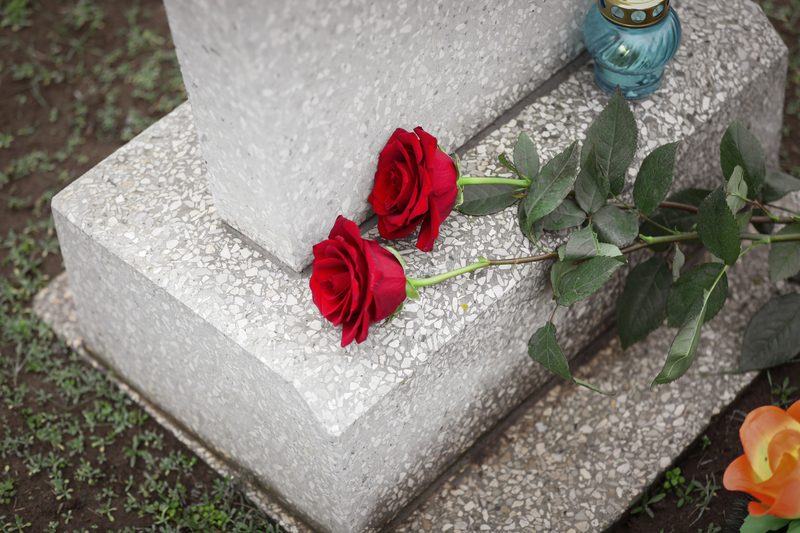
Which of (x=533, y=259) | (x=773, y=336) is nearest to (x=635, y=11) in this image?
(x=533, y=259)

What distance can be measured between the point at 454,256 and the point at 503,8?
1.60ft

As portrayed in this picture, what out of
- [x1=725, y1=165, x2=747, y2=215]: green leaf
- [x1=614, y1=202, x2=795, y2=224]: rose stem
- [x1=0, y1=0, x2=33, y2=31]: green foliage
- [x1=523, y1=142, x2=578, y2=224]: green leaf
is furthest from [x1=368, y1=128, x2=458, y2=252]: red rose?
[x1=0, y1=0, x2=33, y2=31]: green foliage

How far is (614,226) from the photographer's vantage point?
128 centimetres

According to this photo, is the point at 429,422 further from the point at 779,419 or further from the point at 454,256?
the point at 779,419

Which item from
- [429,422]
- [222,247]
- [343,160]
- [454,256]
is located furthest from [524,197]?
[222,247]

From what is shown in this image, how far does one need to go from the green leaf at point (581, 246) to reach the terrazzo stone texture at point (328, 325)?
9cm

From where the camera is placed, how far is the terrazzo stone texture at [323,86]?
0.99 meters

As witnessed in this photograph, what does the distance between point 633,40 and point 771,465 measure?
2.76 feet

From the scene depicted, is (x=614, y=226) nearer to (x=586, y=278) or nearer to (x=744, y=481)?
(x=586, y=278)

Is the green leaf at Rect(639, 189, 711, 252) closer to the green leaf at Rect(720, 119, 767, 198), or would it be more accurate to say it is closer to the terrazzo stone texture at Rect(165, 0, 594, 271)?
the green leaf at Rect(720, 119, 767, 198)

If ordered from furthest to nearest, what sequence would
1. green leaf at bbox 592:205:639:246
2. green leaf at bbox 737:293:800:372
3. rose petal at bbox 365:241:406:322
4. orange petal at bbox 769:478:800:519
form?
green leaf at bbox 737:293:800:372
green leaf at bbox 592:205:639:246
rose petal at bbox 365:241:406:322
orange petal at bbox 769:478:800:519

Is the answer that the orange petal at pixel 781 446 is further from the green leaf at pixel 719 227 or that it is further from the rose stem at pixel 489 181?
the rose stem at pixel 489 181

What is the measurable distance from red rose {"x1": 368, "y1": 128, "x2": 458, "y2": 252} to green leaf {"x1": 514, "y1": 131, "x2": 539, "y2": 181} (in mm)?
148

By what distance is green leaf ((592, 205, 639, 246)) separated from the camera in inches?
50.2
